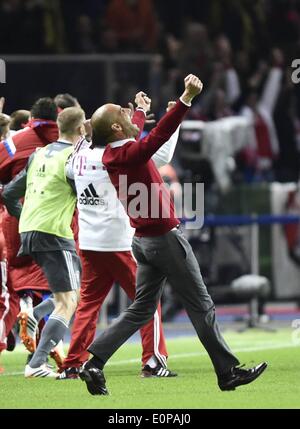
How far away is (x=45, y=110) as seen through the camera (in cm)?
1385

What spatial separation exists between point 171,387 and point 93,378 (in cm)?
114

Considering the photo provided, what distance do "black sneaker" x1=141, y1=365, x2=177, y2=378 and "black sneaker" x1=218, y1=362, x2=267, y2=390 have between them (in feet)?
6.28

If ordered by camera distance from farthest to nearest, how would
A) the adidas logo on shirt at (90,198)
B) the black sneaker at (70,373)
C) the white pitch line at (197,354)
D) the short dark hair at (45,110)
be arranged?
the white pitch line at (197,354) → the short dark hair at (45,110) → the black sneaker at (70,373) → the adidas logo on shirt at (90,198)

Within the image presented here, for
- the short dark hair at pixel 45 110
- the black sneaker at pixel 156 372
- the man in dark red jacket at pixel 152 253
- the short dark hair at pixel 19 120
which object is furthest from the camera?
the short dark hair at pixel 19 120

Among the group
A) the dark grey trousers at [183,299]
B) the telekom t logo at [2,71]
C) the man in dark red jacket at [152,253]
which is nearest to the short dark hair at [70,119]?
the man in dark red jacket at [152,253]

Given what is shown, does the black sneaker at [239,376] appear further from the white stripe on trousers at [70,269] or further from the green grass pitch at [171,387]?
the white stripe on trousers at [70,269]

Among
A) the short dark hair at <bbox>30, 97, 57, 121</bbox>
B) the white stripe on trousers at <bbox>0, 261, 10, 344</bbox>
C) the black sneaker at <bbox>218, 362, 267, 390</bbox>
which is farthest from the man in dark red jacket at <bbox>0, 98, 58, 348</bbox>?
the black sneaker at <bbox>218, 362, 267, 390</bbox>

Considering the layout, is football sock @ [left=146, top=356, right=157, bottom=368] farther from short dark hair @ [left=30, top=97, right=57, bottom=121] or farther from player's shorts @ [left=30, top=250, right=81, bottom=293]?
short dark hair @ [left=30, top=97, right=57, bottom=121]

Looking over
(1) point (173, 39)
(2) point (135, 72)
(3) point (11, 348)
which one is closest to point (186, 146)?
(2) point (135, 72)

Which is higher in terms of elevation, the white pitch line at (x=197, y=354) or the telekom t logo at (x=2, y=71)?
the telekom t logo at (x=2, y=71)

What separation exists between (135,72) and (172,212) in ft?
34.2

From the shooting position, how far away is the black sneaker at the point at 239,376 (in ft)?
37.4

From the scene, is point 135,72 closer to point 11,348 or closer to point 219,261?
point 219,261

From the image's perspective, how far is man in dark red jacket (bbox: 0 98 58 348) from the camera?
1393 centimetres
